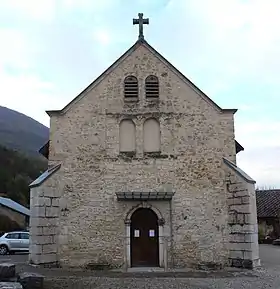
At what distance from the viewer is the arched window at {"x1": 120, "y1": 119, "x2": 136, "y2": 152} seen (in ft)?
62.4

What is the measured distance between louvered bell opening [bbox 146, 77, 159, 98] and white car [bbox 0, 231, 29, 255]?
47.7ft

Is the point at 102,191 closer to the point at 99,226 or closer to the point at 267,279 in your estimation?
the point at 99,226

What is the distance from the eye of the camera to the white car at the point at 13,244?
28.1 metres

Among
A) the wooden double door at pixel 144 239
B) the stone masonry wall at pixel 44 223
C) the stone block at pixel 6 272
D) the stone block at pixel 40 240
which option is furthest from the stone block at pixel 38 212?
the stone block at pixel 6 272

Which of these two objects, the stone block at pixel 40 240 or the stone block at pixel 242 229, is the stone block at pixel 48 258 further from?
the stone block at pixel 242 229

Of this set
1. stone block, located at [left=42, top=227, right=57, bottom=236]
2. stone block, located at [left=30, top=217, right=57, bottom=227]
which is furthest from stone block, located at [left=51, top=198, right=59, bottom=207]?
stone block, located at [left=42, top=227, right=57, bottom=236]

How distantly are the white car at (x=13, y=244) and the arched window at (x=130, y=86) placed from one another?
1407 centimetres

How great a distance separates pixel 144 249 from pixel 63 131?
6049 mm

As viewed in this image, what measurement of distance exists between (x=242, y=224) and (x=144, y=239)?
407cm

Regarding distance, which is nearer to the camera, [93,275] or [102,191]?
[93,275]

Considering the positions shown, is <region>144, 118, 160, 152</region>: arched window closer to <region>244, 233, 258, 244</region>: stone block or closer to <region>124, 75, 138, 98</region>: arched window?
<region>124, 75, 138, 98</region>: arched window

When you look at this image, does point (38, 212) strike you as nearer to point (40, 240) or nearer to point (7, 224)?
point (40, 240)

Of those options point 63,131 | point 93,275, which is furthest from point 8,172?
point 93,275

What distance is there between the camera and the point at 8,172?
5525 cm
